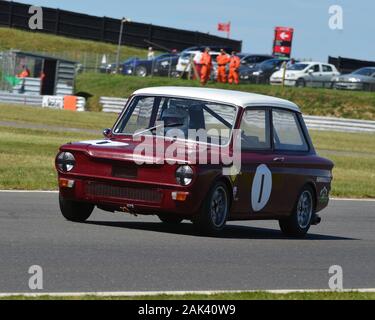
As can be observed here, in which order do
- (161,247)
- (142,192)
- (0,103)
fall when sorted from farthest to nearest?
(0,103) → (142,192) → (161,247)

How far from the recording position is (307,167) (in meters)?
12.6

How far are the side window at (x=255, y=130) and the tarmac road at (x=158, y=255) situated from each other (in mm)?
946

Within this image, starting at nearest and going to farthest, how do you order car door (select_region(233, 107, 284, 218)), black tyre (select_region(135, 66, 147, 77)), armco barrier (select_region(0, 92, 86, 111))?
1. car door (select_region(233, 107, 284, 218))
2. armco barrier (select_region(0, 92, 86, 111))
3. black tyre (select_region(135, 66, 147, 77))

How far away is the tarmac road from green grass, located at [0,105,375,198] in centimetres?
407

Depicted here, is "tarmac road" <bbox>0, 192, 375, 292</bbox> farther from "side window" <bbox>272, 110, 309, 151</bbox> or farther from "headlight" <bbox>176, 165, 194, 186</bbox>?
"side window" <bbox>272, 110, 309, 151</bbox>

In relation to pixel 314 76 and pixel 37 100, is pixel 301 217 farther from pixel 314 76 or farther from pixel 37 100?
pixel 314 76

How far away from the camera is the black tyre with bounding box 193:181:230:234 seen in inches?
431

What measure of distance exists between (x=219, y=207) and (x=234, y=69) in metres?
37.7

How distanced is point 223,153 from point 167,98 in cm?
118

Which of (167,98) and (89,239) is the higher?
(167,98)

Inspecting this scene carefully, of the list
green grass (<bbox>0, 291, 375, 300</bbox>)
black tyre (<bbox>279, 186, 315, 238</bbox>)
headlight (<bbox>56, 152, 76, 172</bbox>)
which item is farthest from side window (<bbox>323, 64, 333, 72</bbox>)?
green grass (<bbox>0, 291, 375, 300</bbox>)

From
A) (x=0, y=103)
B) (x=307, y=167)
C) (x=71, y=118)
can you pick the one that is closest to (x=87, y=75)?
(x=0, y=103)
